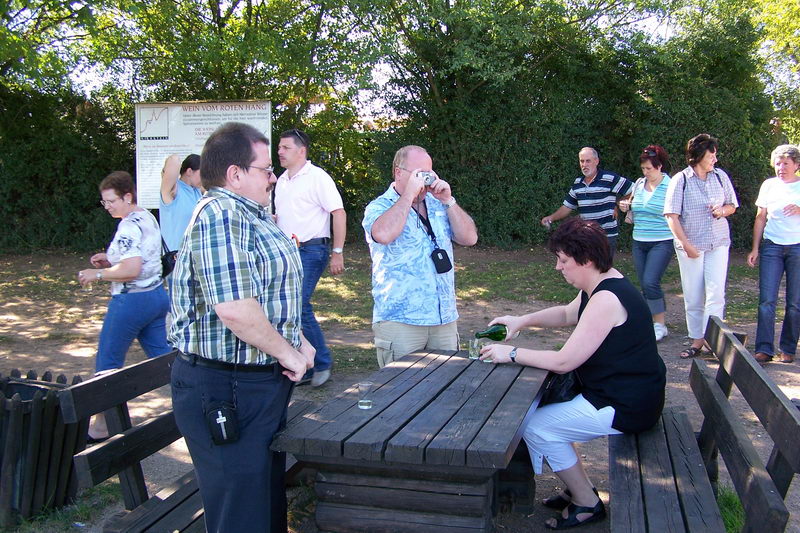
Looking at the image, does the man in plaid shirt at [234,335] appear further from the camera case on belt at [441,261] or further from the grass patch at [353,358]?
the grass patch at [353,358]

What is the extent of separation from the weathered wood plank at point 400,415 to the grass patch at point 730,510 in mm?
1454

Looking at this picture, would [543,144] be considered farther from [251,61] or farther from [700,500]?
[700,500]

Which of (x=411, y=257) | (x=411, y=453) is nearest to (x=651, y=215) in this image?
(x=411, y=257)

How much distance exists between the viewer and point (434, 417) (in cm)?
278

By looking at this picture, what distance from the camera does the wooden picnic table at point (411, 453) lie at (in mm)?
2438

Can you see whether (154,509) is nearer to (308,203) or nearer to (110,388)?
(110,388)

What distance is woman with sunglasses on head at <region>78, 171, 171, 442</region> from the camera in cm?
425

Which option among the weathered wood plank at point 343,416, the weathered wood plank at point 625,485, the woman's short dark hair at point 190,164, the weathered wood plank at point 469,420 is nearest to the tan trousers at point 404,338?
the weathered wood plank at point 343,416

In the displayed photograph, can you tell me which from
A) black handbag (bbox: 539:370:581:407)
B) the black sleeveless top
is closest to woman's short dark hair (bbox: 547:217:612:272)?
the black sleeveless top

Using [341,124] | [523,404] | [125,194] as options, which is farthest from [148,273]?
[341,124]

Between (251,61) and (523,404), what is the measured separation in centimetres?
973

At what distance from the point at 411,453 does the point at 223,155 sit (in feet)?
4.10

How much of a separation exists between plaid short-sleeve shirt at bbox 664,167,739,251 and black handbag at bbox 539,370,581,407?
331 centimetres

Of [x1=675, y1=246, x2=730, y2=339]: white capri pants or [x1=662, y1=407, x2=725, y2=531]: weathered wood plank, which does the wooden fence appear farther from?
[x1=675, y1=246, x2=730, y2=339]: white capri pants
